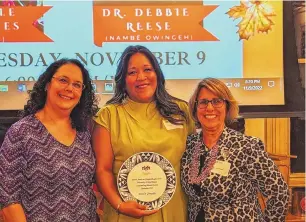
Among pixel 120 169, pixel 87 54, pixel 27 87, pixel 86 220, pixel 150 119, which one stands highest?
pixel 87 54

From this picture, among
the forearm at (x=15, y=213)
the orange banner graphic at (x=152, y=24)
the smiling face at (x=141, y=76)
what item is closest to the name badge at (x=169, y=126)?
the smiling face at (x=141, y=76)

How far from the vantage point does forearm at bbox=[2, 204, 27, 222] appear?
1721mm

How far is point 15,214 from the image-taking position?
172cm

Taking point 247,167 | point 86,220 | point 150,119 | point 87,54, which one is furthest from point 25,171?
point 87,54

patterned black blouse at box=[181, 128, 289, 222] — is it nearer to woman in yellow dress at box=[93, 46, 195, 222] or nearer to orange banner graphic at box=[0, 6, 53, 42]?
woman in yellow dress at box=[93, 46, 195, 222]

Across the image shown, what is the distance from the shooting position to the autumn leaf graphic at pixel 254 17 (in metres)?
2.81

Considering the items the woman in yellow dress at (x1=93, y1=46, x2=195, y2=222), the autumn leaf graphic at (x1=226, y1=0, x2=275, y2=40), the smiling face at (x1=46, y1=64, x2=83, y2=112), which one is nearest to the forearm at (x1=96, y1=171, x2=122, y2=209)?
the woman in yellow dress at (x1=93, y1=46, x2=195, y2=222)

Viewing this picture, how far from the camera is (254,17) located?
9.29 ft

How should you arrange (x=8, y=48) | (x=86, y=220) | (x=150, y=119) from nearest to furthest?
(x=86, y=220)
(x=150, y=119)
(x=8, y=48)

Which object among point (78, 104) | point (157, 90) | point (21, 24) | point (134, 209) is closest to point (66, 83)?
point (78, 104)

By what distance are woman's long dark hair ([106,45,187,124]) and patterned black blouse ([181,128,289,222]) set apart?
288mm

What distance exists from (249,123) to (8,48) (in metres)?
1.63

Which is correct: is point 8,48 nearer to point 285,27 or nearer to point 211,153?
point 211,153

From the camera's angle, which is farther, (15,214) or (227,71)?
(227,71)
